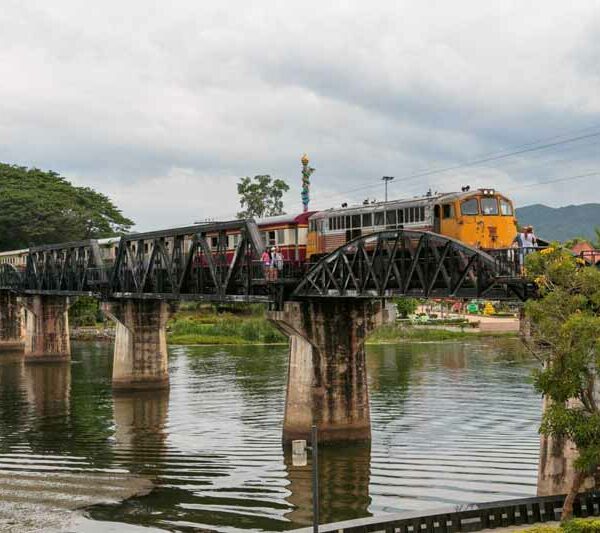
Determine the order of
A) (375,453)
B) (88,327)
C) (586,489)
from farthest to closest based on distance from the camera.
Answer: (88,327), (375,453), (586,489)

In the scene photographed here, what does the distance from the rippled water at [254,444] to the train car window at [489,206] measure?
37.6 ft

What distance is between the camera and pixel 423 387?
7200 centimetres

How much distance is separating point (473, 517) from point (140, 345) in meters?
48.2

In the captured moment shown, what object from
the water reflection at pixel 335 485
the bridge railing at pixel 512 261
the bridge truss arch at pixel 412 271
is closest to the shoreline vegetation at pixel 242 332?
the water reflection at pixel 335 485

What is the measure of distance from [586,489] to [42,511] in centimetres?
2014

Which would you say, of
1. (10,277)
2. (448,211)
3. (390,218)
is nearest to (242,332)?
(10,277)

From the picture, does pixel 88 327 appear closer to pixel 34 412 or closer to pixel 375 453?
pixel 34 412

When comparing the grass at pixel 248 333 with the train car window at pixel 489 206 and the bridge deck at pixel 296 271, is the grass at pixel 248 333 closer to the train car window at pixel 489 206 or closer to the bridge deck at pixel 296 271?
the bridge deck at pixel 296 271

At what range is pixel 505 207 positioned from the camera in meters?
42.6

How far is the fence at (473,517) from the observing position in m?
26.5

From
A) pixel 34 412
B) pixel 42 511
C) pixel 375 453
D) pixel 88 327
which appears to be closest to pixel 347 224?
pixel 375 453

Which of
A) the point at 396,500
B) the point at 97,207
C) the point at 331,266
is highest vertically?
the point at 97,207

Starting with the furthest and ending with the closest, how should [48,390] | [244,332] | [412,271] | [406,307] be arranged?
1. [406,307]
2. [244,332]
3. [48,390]
4. [412,271]

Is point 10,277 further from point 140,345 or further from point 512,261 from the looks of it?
point 512,261
